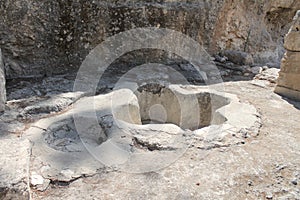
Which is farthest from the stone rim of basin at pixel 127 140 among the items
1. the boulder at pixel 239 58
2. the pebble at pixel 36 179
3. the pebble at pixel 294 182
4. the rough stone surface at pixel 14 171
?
the boulder at pixel 239 58

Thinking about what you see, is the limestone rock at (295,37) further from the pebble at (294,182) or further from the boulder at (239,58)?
the pebble at (294,182)

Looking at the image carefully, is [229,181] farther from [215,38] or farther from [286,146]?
[215,38]

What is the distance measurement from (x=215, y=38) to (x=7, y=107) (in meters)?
4.35

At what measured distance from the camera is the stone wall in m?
4.08

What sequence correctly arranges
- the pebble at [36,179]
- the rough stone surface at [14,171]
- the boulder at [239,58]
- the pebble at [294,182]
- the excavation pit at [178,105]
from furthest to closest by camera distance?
the boulder at [239,58] < the excavation pit at [178,105] < the pebble at [294,182] < the pebble at [36,179] < the rough stone surface at [14,171]

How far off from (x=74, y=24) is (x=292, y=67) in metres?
3.32

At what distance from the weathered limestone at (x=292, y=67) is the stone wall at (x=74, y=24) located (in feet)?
6.13

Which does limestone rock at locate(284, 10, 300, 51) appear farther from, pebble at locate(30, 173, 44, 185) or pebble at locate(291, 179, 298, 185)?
pebble at locate(30, 173, 44, 185)

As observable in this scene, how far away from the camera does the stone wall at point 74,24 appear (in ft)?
13.4

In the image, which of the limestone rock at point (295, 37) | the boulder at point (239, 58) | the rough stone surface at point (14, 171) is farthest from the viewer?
the boulder at point (239, 58)

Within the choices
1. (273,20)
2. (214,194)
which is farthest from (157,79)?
(273,20)

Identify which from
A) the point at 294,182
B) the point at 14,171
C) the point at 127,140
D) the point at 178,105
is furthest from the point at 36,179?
the point at 178,105

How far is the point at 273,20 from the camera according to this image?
6.88m

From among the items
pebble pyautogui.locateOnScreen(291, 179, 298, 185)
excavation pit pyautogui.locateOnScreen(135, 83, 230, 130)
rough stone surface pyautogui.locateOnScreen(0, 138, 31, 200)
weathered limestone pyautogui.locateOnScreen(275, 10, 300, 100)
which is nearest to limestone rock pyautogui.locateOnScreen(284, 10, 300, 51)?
weathered limestone pyautogui.locateOnScreen(275, 10, 300, 100)
